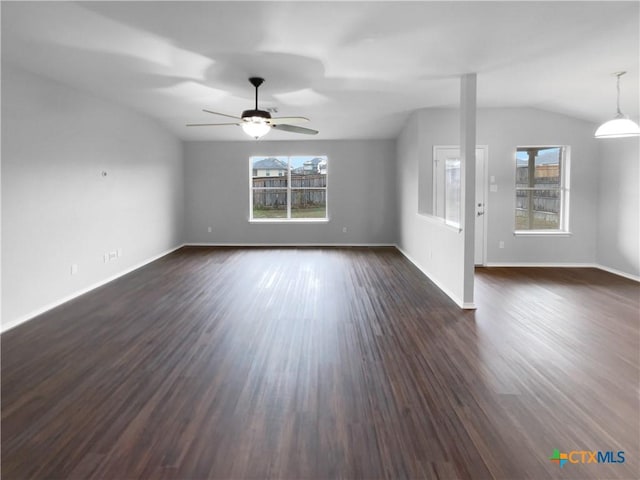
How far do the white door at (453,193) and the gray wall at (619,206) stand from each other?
1.88 metres

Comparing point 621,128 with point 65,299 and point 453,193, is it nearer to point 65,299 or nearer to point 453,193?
point 453,193

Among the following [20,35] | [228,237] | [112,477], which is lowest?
[112,477]

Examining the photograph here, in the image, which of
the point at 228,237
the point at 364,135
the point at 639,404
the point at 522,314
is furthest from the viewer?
the point at 228,237

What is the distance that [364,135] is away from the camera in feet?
26.5

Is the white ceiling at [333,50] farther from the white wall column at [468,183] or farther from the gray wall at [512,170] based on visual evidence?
the gray wall at [512,170]

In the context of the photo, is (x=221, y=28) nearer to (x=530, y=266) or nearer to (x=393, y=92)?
(x=393, y=92)

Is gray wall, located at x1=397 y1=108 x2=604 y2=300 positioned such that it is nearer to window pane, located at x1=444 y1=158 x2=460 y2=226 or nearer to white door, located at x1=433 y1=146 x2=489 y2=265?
white door, located at x1=433 y1=146 x2=489 y2=265

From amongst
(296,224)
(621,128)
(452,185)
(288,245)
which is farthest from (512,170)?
(288,245)

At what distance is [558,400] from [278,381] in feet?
5.87

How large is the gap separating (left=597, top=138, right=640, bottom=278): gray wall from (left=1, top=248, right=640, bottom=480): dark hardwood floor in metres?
1.28

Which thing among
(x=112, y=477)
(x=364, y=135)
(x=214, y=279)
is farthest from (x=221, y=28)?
(x=364, y=135)

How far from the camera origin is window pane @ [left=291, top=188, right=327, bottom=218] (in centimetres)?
875

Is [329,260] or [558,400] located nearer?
[558,400]

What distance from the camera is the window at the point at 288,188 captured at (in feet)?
28.6
